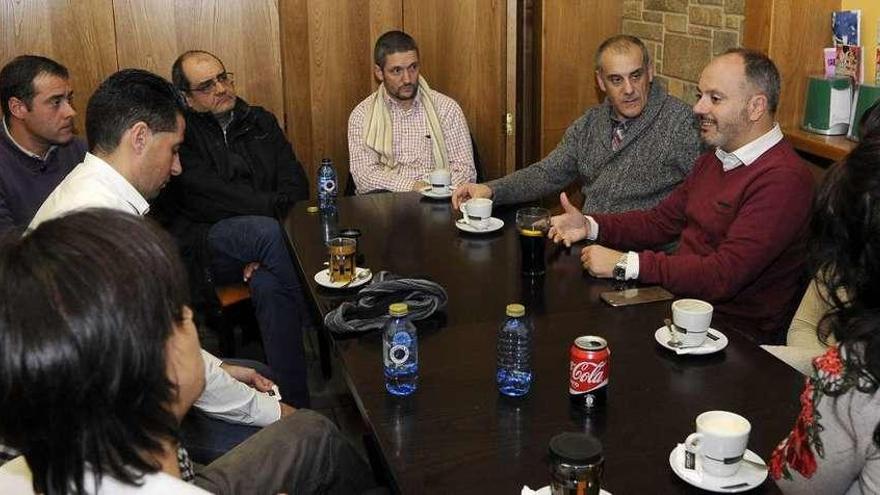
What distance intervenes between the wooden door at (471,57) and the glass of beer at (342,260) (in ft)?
7.50

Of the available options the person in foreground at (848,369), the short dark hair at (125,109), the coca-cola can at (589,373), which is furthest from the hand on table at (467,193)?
the person in foreground at (848,369)

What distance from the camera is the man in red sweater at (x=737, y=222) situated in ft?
7.47

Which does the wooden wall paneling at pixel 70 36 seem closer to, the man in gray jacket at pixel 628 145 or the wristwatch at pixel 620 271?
the man in gray jacket at pixel 628 145

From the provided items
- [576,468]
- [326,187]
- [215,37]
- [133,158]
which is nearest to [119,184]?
[133,158]

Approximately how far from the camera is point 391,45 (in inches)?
153

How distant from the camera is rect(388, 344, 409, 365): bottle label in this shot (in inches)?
64.7

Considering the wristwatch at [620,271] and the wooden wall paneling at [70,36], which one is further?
the wooden wall paneling at [70,36]

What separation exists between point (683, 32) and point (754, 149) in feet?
4.91

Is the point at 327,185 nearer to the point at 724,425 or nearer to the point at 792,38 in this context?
the point at 792,38

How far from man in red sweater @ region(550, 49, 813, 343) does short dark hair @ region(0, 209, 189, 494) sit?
1.34 metres

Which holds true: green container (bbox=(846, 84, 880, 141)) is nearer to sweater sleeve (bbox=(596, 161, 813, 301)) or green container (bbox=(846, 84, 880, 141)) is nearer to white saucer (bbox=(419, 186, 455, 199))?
sweater sleeve (bbox=(596, 161, 813, 301))

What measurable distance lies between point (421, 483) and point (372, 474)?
0.65m

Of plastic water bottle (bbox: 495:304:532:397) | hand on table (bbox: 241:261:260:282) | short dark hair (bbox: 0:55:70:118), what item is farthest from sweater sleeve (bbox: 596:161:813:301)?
short dark hair (bbox: 0:55:70:118)

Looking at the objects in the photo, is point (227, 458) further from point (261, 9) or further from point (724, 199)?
point (261, 9)
